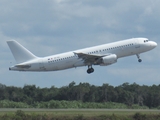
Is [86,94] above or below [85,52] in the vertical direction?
below

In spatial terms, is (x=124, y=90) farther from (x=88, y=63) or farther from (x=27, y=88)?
(x=88, y=63)

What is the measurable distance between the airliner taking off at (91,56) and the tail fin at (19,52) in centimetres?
92

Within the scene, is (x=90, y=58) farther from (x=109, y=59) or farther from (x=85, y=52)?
(x=109, y=59)

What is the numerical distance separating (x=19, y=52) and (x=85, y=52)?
11.6 metres

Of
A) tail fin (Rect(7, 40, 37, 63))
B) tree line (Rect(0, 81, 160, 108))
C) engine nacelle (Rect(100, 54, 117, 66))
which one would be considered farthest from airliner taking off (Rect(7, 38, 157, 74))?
tree line (Rect(0, 81, 160, 108))

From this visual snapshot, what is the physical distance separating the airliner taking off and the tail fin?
3.03 feet

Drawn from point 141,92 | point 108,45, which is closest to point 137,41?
point 108,45

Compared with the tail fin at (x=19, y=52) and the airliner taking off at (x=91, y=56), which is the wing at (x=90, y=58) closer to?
the airliner taking off at (x=91, y=56)

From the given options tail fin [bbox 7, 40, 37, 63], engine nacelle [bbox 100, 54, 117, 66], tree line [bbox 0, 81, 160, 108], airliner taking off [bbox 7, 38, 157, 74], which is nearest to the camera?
engine nacelle [bbox 100, 54, 117, 66]

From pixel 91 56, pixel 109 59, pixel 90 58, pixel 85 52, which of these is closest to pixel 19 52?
pixel 85 52

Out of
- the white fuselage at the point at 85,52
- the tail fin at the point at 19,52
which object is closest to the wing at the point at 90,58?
the white fuselage at the point at 85,52

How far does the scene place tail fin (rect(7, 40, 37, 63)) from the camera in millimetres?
94688

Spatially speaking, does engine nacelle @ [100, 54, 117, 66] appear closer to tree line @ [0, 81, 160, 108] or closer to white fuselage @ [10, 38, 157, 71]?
white fuselage @ [10, 38, 157, 71]

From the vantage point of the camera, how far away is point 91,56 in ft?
298
